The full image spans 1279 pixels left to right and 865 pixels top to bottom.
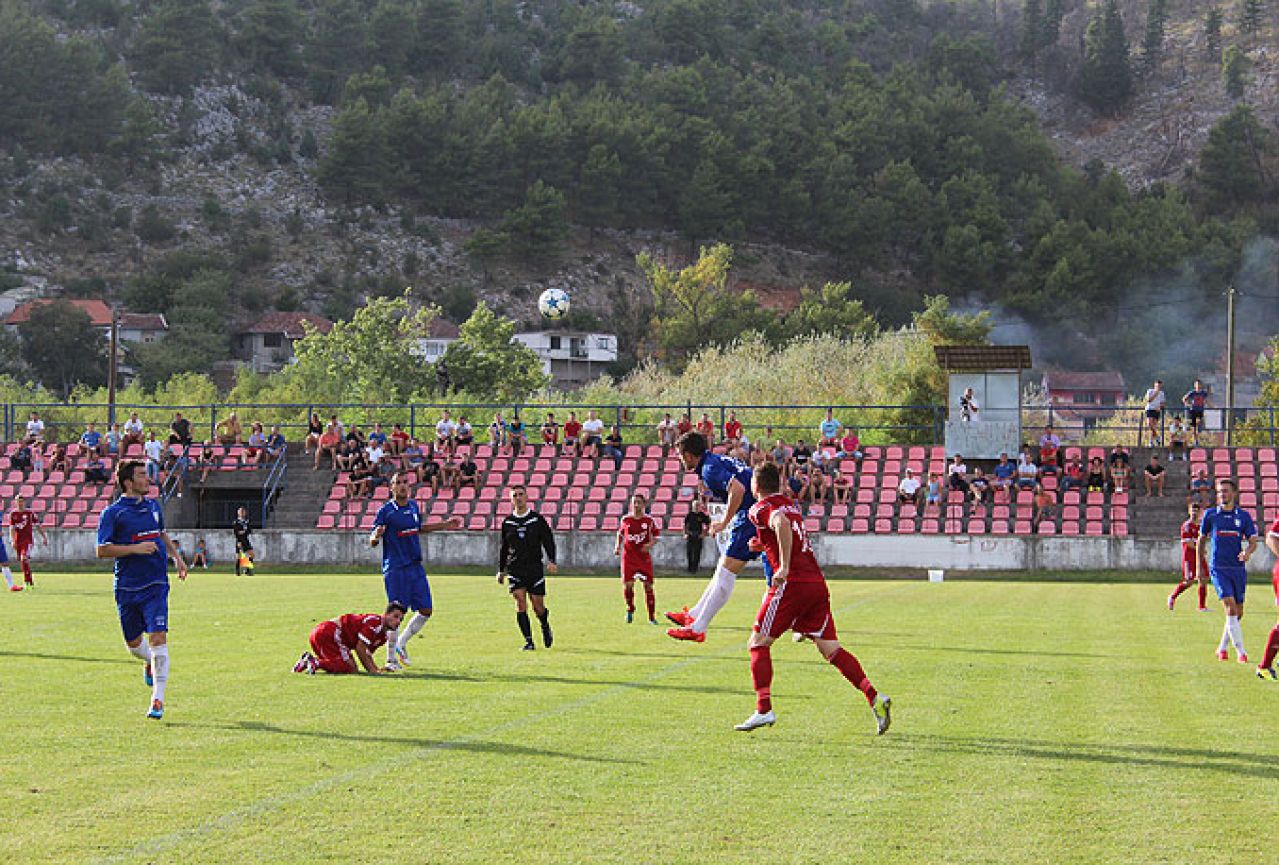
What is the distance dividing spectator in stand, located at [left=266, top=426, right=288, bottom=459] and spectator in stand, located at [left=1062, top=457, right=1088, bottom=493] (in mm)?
22731

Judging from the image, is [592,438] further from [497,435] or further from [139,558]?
[139,558]

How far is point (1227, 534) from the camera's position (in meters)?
15.6

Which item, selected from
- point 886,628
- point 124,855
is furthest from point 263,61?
point 124,855

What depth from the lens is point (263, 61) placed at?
169625 millimetres

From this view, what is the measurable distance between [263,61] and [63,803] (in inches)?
6771

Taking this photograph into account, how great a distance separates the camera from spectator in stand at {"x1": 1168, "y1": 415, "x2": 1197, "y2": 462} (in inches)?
1618

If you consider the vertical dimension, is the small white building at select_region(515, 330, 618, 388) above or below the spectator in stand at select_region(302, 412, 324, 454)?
above

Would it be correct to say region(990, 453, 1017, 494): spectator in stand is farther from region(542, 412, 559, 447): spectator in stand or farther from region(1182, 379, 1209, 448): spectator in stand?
region(542, 412, 559, 447): spectator in stand

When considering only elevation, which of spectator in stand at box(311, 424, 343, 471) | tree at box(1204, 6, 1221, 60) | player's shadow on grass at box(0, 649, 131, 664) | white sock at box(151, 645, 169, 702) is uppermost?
tree at box(1204, 6, 1221, 60)

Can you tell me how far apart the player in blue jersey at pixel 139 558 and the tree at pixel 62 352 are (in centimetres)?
9986

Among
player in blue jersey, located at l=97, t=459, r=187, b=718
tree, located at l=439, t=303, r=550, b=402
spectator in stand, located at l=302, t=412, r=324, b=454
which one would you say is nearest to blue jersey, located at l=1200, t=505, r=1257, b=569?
player in blue jersey, located at l=97, t=459, r=187, b=718

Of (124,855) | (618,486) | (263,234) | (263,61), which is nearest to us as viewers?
(124,855)

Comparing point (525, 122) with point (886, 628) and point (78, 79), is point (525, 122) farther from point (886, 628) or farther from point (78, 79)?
point (886, 628)

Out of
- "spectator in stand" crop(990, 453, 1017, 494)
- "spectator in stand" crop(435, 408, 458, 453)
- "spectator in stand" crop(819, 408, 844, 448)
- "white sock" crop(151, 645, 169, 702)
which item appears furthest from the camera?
"spectator in stand" crop(435, 408, 458, 453)
